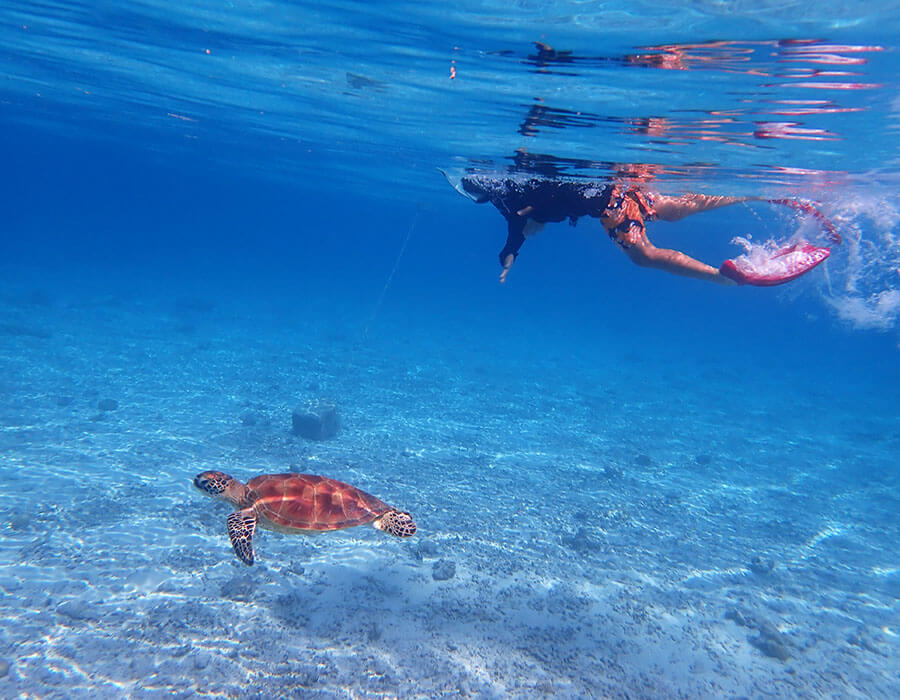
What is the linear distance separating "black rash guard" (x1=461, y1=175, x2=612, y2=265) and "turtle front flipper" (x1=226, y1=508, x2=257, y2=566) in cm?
495

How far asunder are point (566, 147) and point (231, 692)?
47.4 ft

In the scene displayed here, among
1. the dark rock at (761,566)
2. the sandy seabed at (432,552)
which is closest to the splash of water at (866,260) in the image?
the sandy seabed at (432,552)

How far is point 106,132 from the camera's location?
3347cm

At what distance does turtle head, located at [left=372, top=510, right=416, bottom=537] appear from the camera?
6332 millimetres

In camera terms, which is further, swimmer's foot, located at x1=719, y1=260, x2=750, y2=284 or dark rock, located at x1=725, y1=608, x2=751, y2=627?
dark rock, located at x1=725, y1=608, x2=751, y2=627

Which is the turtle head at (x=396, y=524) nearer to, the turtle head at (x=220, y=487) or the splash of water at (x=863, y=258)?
the turtle head at (x=220, y=487)

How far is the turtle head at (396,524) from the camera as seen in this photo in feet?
20.8

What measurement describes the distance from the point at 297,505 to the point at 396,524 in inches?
51.4

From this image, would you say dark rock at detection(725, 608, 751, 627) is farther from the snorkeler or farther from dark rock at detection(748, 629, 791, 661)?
the snorkeler

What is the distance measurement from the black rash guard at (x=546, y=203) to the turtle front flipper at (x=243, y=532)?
16.3ft

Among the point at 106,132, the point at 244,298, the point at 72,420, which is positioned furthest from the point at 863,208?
the point at 244,298

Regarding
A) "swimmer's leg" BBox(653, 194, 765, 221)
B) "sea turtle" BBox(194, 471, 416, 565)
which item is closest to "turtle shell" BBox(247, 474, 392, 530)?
"sea turtle" BBox(194, 471, 416, 565)

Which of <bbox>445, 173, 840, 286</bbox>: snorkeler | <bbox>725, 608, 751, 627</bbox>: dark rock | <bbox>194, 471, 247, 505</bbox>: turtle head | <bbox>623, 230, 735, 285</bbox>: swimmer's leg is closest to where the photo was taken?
<bbox>194, 471, 247, 505</bbox>: turtle head

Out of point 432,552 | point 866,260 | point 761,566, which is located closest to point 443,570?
point 432,552
